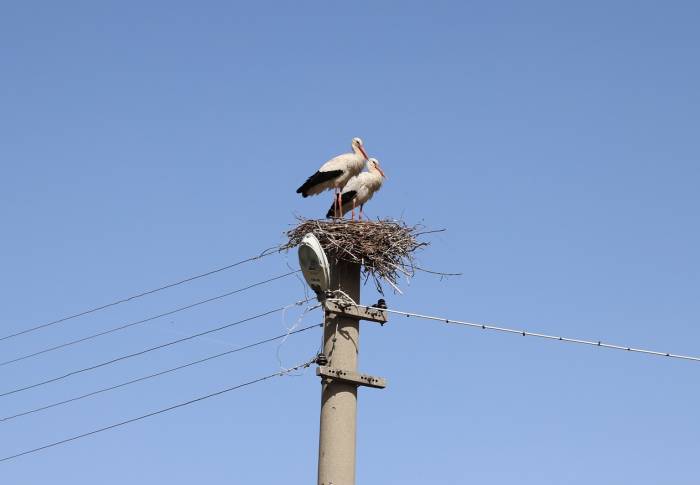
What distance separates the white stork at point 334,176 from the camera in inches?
672

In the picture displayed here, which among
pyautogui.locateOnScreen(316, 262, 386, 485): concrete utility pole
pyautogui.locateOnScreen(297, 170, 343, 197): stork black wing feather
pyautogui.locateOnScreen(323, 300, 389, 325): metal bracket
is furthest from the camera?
pyautogui.locateOnScreen(297, 170, 343, 197): stork black wing feather

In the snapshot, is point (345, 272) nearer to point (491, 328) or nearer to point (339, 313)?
point (339, 313)

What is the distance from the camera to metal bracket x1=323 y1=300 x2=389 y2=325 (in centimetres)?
1011

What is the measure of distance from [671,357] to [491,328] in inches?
60.8

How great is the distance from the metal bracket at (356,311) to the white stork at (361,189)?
6813 mm

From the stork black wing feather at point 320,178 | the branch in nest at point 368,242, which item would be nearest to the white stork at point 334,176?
the stork black wing feather at point 320,178

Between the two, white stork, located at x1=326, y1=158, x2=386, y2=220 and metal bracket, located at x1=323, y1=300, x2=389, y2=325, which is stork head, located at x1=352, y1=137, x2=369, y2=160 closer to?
white stork, located at x1=326, y1=158, x2=386, y2=220

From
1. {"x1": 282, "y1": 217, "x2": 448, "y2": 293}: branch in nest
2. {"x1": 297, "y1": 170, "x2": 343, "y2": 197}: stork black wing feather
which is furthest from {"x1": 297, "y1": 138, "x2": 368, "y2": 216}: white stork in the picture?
{"x1": 282, "y1": 217, "x2": 448, "y2": 293}: branch in nest

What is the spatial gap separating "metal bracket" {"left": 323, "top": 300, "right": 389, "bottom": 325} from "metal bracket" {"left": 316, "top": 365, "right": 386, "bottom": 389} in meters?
0.53

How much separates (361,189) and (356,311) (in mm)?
7175

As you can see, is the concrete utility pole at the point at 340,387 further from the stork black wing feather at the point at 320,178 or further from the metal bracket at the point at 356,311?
the stork black wing feather at the point at 320,178

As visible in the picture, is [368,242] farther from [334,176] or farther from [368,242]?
[334,176]

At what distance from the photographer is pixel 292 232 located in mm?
12625

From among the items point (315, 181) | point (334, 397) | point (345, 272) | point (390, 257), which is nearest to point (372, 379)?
point (334, 397)
